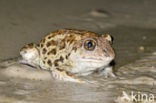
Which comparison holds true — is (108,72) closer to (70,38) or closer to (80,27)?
(70,38)

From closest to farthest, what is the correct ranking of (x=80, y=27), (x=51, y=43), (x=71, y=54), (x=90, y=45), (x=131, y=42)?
(x=90, y=45) → (x=71, y=54) → (x=51, y=43) → (x=131, y=42) → (x=80, y=27)

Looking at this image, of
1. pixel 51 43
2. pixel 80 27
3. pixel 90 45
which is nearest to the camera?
pixel 90 45

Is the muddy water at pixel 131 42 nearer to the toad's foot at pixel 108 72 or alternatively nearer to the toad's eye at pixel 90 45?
the toad's foot at pixel 108 72

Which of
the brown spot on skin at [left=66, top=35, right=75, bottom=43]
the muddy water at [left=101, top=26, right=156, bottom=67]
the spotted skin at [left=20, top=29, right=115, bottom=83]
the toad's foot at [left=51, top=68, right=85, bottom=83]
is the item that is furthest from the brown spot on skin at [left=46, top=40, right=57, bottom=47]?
the muddy water at [left=101, top=26, right=156, bottom=67]

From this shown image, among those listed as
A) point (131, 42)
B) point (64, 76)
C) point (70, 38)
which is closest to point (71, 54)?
point (70, 38)

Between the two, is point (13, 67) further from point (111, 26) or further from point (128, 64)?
point (111, 26)

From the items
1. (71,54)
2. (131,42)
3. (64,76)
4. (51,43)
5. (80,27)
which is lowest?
(64,76)

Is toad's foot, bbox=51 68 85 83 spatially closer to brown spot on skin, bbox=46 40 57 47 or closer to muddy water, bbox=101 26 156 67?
brown spot on skin, bbox=46 40 57 47
